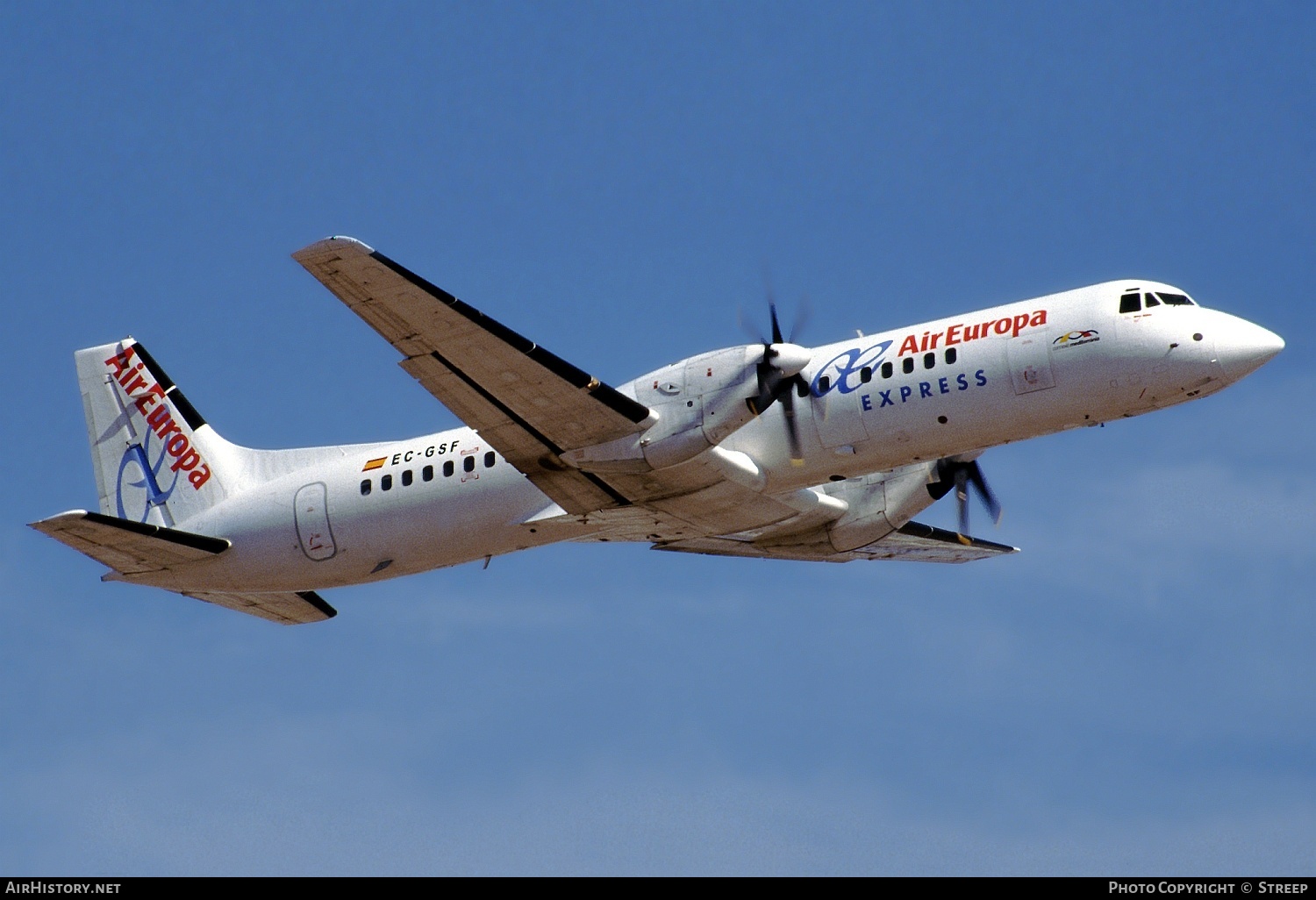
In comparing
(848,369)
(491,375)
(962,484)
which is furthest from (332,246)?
(962,484)

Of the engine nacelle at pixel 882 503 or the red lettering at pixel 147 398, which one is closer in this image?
the engine nacelle at pixel 882 503

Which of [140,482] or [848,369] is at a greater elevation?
[140,482]

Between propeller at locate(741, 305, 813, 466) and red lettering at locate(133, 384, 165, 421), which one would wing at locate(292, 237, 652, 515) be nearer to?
propeller at locate(741, 305, 813, 466)

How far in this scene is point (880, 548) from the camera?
29.7 m

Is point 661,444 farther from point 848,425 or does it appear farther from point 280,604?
point 280,604

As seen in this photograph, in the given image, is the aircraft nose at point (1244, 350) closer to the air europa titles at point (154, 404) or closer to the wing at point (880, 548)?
the wing at point (880, 548)

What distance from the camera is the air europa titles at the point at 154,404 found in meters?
29.3

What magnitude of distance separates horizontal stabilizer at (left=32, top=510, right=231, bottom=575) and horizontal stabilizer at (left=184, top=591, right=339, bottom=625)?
1.09m

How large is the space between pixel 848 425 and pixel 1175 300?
204 inches

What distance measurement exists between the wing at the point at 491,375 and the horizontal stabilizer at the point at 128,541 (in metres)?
6.29

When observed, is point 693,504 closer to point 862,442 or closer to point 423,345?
point 862,442

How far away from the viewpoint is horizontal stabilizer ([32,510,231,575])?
2511 centimetres

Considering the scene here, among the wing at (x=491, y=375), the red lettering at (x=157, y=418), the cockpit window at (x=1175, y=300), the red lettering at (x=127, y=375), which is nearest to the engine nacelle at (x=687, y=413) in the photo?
the wing at (x=491, y=375)

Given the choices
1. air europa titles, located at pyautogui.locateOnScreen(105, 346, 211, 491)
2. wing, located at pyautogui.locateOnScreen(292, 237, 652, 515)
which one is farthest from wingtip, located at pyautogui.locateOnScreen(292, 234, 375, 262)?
air europa titles, located at pyautogui.locateOnScreen(105, 346, 211, 491)
